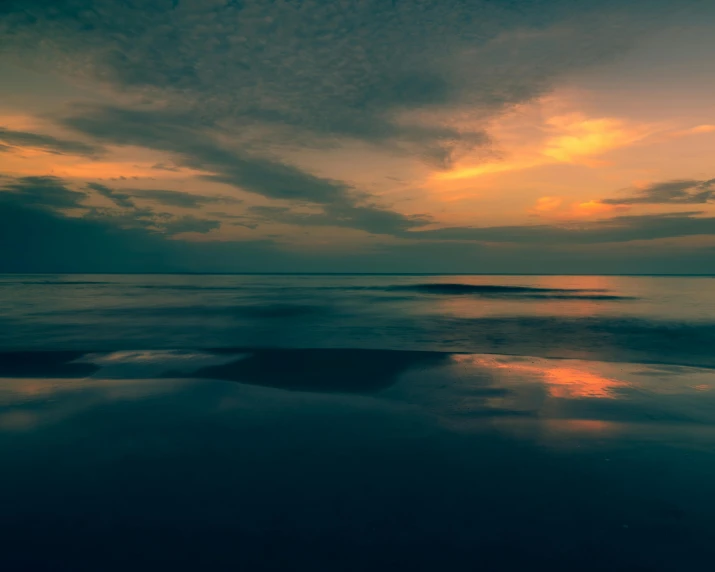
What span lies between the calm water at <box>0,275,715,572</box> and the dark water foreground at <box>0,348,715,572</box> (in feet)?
0.10

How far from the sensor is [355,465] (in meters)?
6.41

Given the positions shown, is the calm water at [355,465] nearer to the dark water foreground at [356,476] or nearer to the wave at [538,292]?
the dark water foreground at [356,476]

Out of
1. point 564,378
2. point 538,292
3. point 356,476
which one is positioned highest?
point 356,476

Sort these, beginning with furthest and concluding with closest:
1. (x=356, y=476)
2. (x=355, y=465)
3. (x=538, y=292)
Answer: (x=538, y=292)
(x=355, y=465)
(x=356, y=476)

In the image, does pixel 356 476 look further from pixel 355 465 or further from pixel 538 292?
pixel 538 292

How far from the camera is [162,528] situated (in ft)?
16.0

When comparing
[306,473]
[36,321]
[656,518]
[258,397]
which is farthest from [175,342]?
[656,518]

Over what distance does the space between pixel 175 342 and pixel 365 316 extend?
48.5 ft

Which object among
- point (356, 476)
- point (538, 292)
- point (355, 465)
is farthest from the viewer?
point (538, 292)

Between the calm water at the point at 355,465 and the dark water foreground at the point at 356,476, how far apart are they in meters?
0.03

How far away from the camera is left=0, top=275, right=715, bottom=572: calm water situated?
4555mm

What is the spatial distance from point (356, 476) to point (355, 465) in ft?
1.12

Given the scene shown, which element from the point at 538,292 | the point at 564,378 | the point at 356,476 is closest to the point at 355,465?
the point at 356,476

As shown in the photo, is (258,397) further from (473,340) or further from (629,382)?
(473,340)
